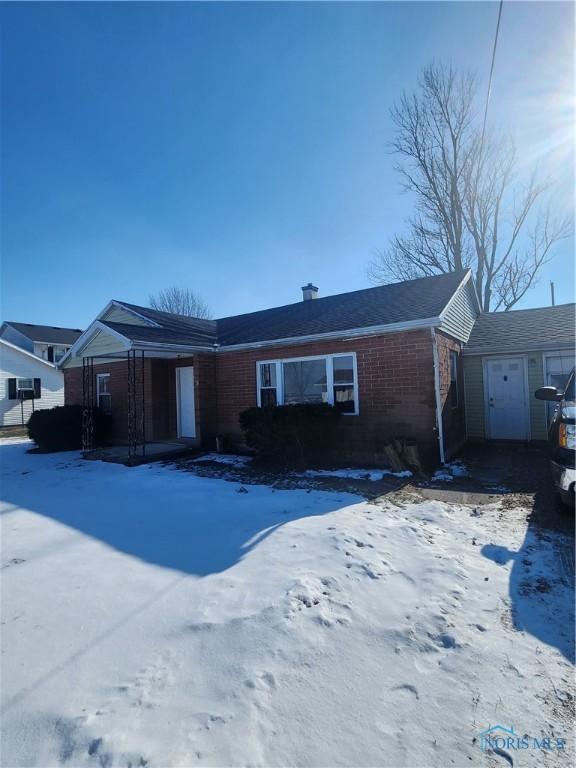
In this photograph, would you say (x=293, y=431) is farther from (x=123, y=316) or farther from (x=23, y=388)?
(x=23, y=388)

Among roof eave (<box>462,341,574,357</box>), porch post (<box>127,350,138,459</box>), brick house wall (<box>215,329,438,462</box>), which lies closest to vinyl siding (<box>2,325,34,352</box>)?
porch post (<box>127,350,138,459</box>)

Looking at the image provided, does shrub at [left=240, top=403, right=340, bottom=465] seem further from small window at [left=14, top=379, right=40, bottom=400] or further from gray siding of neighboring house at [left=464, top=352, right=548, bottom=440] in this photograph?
small window at [left=14, top=379, right=40, bottom=400]

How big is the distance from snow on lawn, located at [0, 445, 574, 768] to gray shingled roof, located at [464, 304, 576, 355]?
280 inches

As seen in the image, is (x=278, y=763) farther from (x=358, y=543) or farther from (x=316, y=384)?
(x=316, y=384)

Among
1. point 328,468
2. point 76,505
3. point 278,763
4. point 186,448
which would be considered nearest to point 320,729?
point 278,763

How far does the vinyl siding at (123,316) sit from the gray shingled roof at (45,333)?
18243mm

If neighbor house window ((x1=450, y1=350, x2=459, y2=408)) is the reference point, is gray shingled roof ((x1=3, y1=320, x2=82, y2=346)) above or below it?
above

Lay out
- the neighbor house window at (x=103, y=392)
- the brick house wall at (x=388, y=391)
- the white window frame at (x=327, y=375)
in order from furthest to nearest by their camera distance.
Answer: the neighbor house window at (x=103, y=392)
the white window frame at (x=327, y=375)
the brick house wall at (x=388, y=391)

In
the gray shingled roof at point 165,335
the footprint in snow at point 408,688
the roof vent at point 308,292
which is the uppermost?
the roof vent at point 308,292

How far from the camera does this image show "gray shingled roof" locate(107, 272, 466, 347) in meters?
9.34

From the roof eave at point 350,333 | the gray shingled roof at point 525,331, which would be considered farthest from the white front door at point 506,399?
the roof eave at point 350,333

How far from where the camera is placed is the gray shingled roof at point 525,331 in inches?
412

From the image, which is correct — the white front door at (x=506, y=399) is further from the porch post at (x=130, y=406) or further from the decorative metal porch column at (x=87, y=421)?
the decorative metal porch column at (x=87, y=421)

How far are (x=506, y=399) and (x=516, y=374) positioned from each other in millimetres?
746
